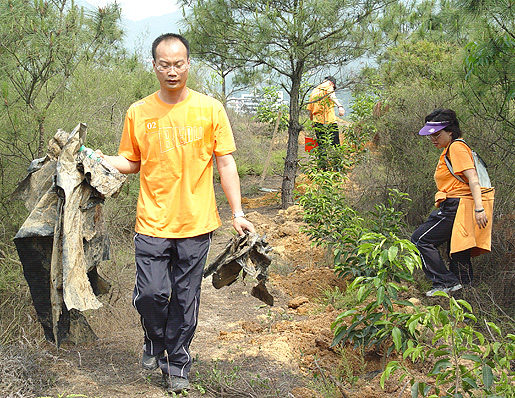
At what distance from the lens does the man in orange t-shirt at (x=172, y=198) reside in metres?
3.28

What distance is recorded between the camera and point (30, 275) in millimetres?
Answer: 3533

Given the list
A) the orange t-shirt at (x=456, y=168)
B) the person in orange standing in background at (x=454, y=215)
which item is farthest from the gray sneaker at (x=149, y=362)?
the orange t-shirt at (x=456, y=168)

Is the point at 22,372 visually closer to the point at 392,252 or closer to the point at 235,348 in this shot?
the point at 235,348

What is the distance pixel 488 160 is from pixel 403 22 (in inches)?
440

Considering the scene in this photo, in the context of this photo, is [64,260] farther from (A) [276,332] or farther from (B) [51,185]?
(A) [276,332]

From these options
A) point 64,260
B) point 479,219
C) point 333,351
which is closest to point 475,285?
point 479,219

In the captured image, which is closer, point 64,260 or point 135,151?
point 64,260

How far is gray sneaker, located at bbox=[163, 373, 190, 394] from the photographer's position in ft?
11.0

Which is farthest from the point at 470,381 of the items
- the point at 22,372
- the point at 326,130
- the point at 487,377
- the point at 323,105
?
the point at 323,105

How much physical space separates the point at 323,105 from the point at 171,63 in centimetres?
618

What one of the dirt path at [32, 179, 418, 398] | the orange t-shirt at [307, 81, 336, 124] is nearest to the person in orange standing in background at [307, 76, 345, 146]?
the orange t-shirt at [307, 81, 336, 124]

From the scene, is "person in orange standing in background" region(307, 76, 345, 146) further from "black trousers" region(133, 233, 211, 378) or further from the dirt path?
"black trousers" region(133, 233, 211, 378)

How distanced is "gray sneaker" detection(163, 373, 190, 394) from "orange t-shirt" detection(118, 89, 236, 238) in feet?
2.87

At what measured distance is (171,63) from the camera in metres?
3.22
